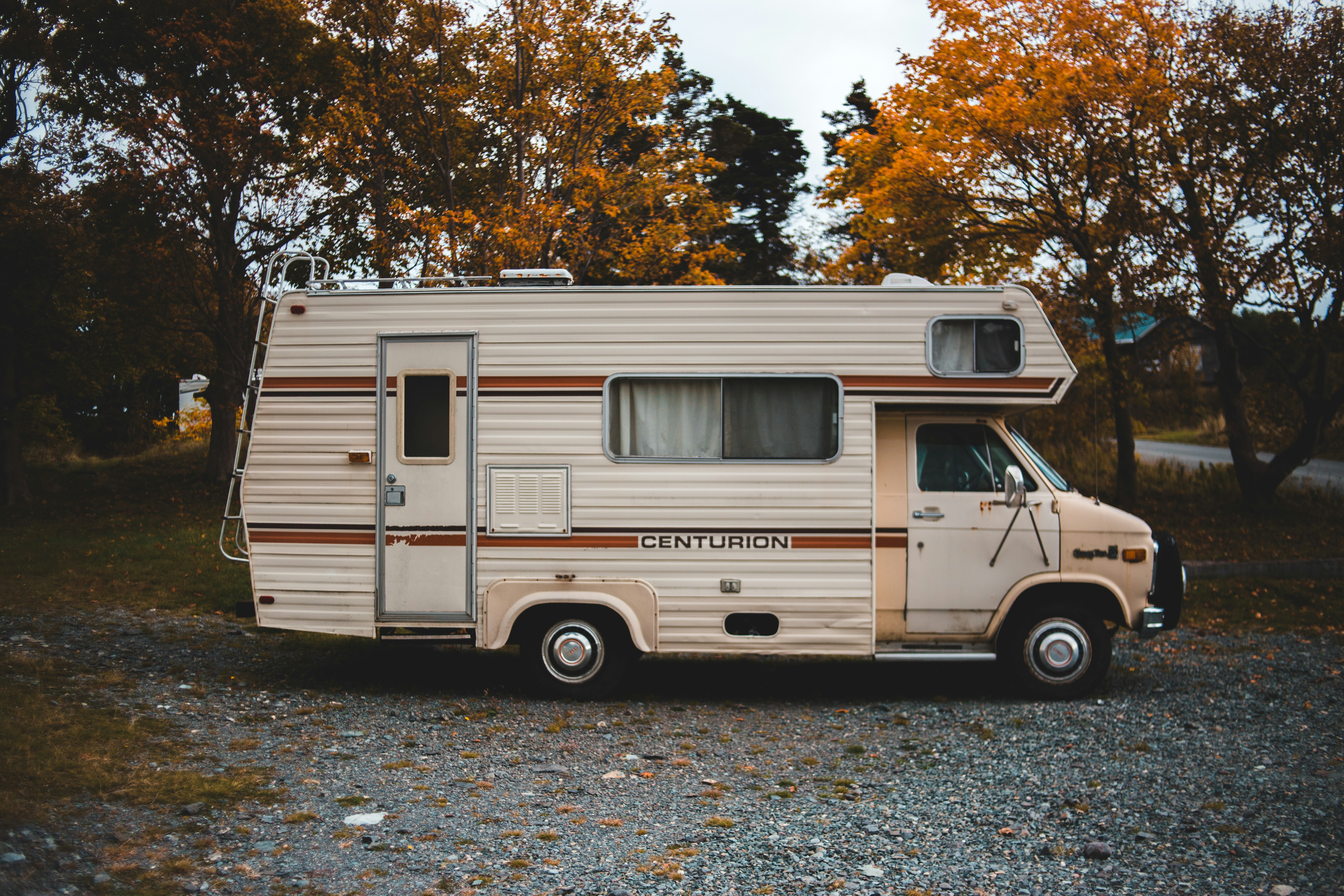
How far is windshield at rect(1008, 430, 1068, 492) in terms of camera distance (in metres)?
7.79

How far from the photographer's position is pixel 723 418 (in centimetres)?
759

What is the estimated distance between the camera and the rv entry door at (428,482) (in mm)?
7602

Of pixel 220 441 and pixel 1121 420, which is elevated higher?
pixel 1121 420

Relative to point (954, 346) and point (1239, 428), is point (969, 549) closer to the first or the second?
point (954, 346)

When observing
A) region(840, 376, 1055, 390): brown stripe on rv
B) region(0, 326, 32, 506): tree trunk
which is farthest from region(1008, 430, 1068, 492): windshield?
region(0, 326, 32, 506): tree trunk

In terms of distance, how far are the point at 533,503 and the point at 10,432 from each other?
19796 mm

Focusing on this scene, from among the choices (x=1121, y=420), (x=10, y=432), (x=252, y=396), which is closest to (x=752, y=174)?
(x=1121, y=420)

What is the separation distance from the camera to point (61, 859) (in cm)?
433

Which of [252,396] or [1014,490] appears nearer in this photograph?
[1014,490]

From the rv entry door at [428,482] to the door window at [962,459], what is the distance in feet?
10.7

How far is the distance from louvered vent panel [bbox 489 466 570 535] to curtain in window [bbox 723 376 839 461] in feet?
3.95

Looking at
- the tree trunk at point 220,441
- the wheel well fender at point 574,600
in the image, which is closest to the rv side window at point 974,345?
the wheel well fender at point 574,600

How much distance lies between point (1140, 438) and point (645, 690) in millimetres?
34366

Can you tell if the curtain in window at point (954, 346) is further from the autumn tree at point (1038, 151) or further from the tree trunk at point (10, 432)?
the tree trunk at point (10, 432)
